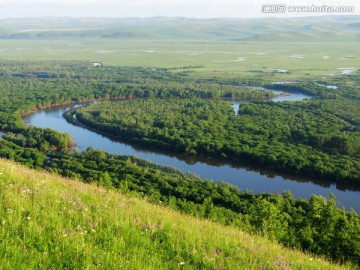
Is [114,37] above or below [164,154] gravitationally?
above

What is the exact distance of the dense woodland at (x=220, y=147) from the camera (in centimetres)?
1051

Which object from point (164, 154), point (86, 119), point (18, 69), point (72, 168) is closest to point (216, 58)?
point (18, 69)

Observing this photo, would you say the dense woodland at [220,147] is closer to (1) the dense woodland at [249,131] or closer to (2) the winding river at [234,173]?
(1) the dense woodland at [249,131]

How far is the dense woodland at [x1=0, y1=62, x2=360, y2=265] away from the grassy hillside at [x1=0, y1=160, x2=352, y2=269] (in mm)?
2037

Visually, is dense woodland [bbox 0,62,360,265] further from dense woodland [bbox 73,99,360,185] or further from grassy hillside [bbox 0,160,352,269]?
grassy hillside [bbox 0,160,352,269]

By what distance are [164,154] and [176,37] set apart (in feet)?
543

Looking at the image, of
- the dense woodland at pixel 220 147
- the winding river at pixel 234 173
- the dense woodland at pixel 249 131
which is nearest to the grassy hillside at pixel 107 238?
the dense woodland at pixel 220 147

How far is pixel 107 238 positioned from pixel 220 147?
25.3 metres

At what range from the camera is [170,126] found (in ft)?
117

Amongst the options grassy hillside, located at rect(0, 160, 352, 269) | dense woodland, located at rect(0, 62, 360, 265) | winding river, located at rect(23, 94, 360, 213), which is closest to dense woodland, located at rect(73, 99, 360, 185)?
dense woodland, located at rect(0, 62, 360, 265)

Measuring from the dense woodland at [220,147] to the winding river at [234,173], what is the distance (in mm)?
889

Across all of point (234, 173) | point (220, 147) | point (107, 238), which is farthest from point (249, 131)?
point (107, 238)

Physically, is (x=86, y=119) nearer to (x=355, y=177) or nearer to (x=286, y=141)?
(x=286, y=141)

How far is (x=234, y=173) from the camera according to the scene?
89.5 feet
